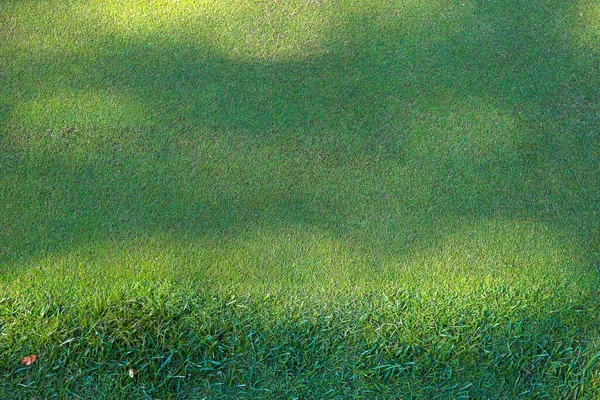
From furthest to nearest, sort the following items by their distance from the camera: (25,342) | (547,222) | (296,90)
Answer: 1. (296,90)
2. (547,222)
3. (25,342)

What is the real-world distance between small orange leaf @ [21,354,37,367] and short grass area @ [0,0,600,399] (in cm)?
2

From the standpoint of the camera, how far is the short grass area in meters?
2.13

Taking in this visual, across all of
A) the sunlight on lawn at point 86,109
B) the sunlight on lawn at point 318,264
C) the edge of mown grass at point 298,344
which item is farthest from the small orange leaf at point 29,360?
the sunlight on lawn at point 86,109

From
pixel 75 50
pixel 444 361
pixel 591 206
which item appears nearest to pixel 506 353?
pixel 444 361

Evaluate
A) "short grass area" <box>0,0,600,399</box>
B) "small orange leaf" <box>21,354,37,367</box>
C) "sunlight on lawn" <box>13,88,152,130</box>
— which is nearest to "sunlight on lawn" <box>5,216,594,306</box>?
"short grass area" <box>0,0,600,399</box>

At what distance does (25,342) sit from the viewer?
2.12m

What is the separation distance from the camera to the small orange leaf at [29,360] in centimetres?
208

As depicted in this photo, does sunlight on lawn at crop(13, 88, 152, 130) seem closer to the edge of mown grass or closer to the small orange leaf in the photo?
the edge of mown grass

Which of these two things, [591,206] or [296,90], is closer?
[591,206]

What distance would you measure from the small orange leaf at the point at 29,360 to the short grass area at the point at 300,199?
0.02 metres

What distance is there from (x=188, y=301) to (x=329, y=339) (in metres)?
0.50

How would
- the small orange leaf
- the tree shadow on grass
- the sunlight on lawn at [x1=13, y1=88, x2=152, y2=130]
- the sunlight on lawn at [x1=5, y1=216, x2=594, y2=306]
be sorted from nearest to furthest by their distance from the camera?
the small orange leaf < the sunlight on lawn at [x1=5, y1=216, x2=594, y2=306] < the tree shadow on grass < the sunlight on lawn at [x1=13, y1=88, x2=152, y2=130]

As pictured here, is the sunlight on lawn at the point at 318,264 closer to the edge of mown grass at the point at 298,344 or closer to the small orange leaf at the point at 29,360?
the edge of mown grass at the point at 298,344

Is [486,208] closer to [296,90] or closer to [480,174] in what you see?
[480,174]
